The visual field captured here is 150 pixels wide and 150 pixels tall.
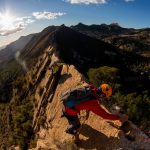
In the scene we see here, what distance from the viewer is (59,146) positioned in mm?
14961

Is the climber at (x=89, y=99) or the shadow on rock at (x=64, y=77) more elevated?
the climber at (x=89, y=99)

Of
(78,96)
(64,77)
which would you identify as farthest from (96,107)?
(64,77)

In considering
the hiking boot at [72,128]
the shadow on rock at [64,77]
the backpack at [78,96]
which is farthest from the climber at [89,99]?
the shadow on rock at [64,77]


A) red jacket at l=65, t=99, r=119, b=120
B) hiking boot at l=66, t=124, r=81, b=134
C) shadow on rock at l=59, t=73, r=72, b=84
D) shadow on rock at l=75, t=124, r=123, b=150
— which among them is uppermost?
red jacket at l=65, t=99, r=119, b=120

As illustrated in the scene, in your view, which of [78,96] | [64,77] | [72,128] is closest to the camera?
[78,96]

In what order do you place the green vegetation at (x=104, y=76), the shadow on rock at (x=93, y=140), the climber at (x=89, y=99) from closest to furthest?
the shadow on rock at (x=93, y=140)
the climber at (x=89, y=99)
the green vegetation at (x=104, y=76)

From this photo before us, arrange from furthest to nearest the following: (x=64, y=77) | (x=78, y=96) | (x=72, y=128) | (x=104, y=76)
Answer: (x=104, y=76) < (x=64, y=77) < (x=72, y=128) < (x=78, y=96)

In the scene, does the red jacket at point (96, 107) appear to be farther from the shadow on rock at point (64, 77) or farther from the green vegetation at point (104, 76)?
the green vegetation at point (104, 76)

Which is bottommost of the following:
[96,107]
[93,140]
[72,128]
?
[93,140]

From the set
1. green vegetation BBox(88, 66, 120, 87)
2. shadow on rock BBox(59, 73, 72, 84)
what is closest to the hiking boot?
shadow on rock BBox(59, 73, 72, 84)

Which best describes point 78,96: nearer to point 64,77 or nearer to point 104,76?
point 64,77

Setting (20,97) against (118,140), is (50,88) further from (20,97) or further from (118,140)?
(20,97)

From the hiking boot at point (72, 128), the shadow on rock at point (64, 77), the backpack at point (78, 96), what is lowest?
the hiking boot at point (72, 128)

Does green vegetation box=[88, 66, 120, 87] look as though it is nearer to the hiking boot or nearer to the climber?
the hiking boot
